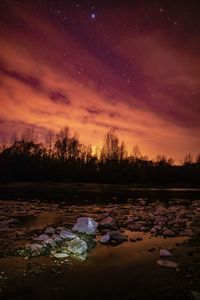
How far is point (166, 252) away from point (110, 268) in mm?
1991

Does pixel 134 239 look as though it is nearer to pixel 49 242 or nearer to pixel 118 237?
pixel 118 237

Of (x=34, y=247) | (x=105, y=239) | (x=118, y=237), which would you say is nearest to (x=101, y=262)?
(x=34, y=247)

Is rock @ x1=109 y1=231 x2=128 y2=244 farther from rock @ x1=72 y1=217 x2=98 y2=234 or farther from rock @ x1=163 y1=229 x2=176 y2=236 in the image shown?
rock @ x1=163 y1=229 x2=176 y2=236

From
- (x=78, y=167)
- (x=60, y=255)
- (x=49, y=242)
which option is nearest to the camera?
(x=60, y=255)

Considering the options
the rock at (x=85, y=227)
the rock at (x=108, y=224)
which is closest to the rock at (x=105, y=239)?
the rock at (x=85, y=227)

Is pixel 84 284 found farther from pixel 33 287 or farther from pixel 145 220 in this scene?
pixel 145 220

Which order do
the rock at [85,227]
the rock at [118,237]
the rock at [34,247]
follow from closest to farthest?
the rock at [34,247], the rock at [118,237], the rock at [85,227]

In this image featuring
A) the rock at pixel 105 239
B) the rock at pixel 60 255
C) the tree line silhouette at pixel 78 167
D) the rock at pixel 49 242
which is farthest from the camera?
the tree line silhouette at pixel 78 167

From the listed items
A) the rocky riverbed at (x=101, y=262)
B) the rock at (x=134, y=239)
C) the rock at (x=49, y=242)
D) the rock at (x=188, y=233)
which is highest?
the rock at (x=188, y=233)

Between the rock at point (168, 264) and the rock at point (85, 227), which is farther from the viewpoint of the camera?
the rock at point (85, 227)

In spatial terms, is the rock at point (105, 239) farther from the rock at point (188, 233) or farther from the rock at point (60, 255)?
the rock at point (188, 233)

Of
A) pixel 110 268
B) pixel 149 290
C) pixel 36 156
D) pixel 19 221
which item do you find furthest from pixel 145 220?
pixel 36 156

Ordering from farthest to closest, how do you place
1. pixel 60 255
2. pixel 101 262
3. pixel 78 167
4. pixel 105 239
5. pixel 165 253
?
pixel 78 167, pixel 105 239, pixel 165 253, pixel 60 255, pixel 101 262

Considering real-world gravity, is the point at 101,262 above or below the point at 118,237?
below
